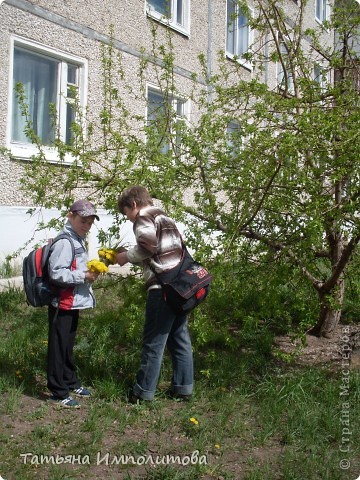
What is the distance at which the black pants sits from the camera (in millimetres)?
3756

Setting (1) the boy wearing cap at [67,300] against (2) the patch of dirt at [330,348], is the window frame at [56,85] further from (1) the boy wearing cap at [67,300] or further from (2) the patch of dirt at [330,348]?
(2) the patch of dirt at [330,348]

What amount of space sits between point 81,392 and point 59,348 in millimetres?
391

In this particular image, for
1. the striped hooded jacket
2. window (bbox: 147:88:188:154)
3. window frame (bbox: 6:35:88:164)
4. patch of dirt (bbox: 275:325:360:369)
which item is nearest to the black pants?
the striped hooded jacket

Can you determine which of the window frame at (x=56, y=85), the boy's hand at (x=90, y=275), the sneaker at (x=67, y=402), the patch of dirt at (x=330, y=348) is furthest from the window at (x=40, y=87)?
the sneaker at (x=67, y=402)

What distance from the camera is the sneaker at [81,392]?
3.91 m

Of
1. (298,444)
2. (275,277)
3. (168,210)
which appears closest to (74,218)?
(168,210)

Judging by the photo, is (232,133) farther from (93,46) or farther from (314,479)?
(93,46)

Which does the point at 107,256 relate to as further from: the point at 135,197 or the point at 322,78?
the point at 322,78

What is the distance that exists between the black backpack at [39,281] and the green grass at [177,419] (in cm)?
68

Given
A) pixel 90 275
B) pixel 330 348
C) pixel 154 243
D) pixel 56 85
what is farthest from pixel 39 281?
pixel 56 85

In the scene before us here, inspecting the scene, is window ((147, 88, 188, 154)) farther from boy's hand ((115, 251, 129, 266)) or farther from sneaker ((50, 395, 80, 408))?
sneaker ((50, 395, 80, 408))

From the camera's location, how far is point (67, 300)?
3773 mm

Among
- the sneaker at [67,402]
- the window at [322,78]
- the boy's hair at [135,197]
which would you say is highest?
the window at [322,78]

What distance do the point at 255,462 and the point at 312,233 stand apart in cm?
158
